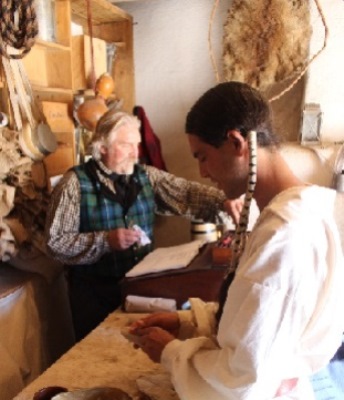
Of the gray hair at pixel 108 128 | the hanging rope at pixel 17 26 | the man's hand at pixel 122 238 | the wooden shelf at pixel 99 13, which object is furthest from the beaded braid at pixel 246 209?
the wooden shelf at pixel 99 13

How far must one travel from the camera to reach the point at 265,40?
2080mm

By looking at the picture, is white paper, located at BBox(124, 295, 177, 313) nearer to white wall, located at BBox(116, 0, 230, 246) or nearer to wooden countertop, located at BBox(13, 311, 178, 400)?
wooden countertop, located at BBox(13, 311, 178, 400)

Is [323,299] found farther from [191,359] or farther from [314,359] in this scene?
[191,359]

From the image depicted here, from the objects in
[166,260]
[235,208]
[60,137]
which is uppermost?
[60,137]

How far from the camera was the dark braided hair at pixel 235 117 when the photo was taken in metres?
0.80

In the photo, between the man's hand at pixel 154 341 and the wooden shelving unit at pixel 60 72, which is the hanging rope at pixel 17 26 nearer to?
the wooden shelving unit at pixel 60 72

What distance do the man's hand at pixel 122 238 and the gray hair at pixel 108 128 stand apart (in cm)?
35

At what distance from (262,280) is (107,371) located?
1.91 ft

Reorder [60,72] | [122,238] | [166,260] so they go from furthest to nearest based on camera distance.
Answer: [60,72]
[122,238]
[166,260]

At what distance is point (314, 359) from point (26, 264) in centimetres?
141

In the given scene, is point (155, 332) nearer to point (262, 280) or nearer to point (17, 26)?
point (262, 280)

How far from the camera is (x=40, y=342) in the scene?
1833 mm

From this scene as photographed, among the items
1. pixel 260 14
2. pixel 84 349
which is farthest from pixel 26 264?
pixel 260 14

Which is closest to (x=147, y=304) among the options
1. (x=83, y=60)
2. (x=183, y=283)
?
(x=183, y=283)
